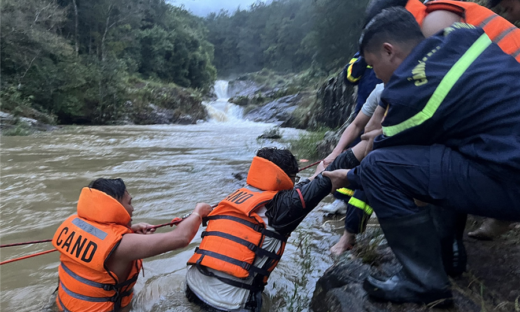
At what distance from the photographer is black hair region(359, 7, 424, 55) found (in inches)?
66.1

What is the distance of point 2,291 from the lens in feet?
7.83

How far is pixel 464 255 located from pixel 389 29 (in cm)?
128

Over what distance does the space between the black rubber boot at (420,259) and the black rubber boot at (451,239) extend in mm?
282

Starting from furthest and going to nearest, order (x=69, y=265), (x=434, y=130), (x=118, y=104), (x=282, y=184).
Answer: (x=118, y=104) < (x=282, y=184) < (x=69, y=265) < (x=434, y=130)

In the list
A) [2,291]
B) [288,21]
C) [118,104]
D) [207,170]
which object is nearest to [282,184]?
[2,291]

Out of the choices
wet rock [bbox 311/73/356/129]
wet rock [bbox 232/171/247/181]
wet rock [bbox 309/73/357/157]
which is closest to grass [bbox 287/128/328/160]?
wet rock [bbox 232/171/247/181]

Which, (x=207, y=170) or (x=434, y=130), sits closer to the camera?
(x=434, y=130)

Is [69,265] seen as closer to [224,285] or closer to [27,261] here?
[224,285]

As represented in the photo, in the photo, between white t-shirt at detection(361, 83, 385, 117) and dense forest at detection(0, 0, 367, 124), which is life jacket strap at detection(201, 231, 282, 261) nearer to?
white t-shirt at detection(361, 83, 385, 117)

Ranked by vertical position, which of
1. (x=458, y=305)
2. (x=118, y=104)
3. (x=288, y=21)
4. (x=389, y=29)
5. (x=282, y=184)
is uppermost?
(x=288, y=21)

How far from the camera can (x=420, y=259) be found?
61.2 inches

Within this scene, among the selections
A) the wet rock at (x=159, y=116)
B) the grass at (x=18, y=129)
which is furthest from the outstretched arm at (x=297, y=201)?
the wet rock at (x=159, y=116)

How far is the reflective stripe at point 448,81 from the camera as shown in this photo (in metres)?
1.40

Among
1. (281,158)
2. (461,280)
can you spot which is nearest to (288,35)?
(281,158)
